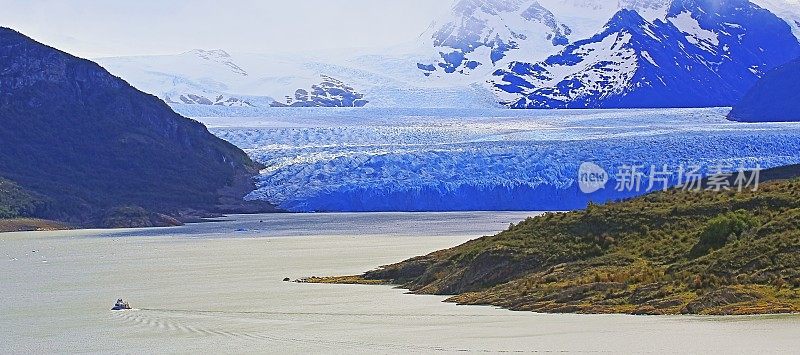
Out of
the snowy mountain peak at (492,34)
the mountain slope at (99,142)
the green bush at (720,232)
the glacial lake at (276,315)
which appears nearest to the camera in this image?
the glacial lake at (276,315)

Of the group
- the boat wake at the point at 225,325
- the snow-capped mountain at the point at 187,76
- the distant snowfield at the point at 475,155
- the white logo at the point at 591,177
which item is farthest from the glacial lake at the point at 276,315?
the snow-capped mountain at the point at 187,76

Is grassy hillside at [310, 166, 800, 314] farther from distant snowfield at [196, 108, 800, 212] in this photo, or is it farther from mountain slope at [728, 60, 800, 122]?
mountain slope at [728, 60, 800, 122]

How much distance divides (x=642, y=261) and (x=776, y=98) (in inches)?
3073

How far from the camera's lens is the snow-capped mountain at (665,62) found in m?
144

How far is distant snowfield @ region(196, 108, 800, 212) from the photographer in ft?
240

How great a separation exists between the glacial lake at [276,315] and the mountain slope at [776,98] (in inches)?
1935

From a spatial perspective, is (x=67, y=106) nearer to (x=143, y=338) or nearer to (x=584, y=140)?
(x=584, y=140)

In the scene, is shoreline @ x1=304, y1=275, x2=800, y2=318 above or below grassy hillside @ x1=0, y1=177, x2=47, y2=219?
below

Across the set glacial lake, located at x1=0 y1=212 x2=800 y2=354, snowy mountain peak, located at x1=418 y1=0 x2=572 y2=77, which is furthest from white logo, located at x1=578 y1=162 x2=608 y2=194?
snowy mountain peak, located at x1=418 y1=0 x2=572 y2=77

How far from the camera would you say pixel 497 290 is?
29641 mm

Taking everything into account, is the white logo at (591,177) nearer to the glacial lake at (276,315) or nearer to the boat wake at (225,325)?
the glacial lake at (276,315)

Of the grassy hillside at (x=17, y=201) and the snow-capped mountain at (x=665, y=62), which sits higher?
the snow-capped mountain at (x=665, y=62)

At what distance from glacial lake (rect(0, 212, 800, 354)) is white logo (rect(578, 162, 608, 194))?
1876 cm

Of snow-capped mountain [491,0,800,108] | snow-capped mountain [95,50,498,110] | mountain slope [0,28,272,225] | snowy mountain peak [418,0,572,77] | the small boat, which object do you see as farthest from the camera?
snowy mountain peak [418,0,572,77]
